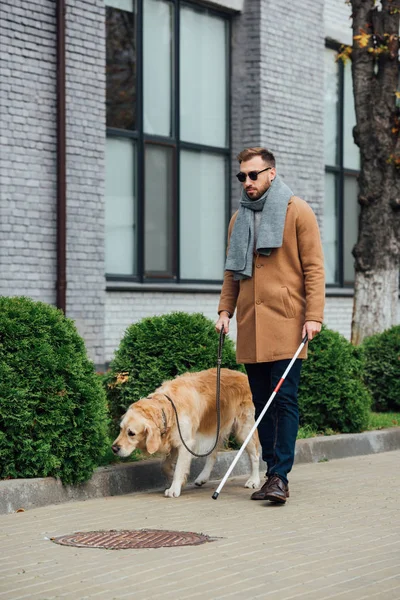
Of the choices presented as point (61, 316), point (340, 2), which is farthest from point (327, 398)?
point (340, 2)

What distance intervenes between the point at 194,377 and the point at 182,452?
0.66 meters

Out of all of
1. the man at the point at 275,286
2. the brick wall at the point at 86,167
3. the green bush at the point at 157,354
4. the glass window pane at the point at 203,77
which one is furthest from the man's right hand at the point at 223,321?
the glass window pane at the point at 203,77

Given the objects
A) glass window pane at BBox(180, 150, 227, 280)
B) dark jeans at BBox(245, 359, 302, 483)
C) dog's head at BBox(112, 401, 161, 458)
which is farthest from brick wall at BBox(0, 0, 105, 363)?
dark jeans at BBox(245, 359, 302, 483)

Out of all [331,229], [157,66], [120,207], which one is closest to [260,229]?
[120,207]

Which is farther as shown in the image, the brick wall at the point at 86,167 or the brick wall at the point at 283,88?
the brick wall at the point at 283,88

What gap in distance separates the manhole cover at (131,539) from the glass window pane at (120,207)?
8.43 metres

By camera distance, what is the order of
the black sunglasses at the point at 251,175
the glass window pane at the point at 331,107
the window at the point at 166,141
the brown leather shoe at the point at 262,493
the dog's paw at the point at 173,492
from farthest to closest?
the glass window pane at the point at 331,107, the window at the point at 166,141, the dog's paw at the point at 173,492, the black sunglasses at the point at 251,175, the brown leather shoe at the point at 262,493

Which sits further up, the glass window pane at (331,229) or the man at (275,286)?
the glass window pane at (331,229)

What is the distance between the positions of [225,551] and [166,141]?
10.2 m

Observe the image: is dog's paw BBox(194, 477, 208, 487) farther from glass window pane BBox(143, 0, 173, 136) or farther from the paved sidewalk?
glass window pane BBox(143, 0, 173, 136)

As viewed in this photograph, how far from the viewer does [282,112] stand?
1738cm

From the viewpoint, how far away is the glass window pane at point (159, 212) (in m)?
15.6

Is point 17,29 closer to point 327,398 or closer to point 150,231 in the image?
point 150,231

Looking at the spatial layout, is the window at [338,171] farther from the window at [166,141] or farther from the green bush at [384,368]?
the green bush at [384,368]
